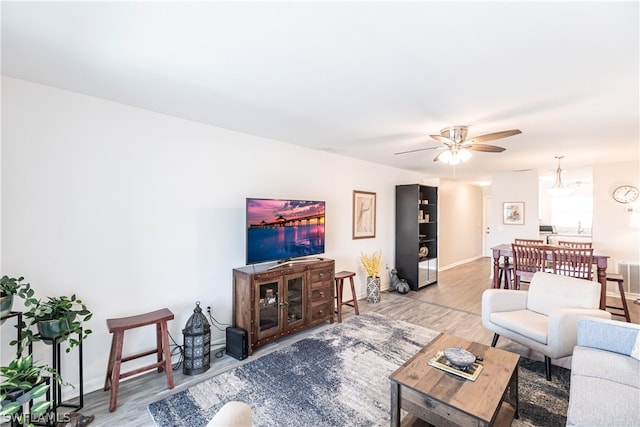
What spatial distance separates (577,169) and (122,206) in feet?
25.2

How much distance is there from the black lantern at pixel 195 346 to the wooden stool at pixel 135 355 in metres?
0.20

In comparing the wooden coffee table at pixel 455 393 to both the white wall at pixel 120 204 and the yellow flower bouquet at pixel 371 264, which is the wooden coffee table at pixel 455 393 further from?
the yellow flower bouquet at pixel 371 264

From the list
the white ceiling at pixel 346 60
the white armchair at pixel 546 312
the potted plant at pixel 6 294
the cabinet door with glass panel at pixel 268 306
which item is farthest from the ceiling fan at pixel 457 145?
the potted plant at pixel 6 294

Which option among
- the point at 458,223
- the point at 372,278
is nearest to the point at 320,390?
the point at 372,278

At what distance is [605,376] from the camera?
1753 millimetres

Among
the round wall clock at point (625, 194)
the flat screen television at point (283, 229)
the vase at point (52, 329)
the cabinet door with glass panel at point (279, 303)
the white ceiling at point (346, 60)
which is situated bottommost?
the cabinet door with glass panel at point (279, 303)

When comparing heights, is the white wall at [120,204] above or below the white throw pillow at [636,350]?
above

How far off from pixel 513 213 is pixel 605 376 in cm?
533

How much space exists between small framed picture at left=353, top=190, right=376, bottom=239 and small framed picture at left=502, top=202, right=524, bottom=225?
3396mm

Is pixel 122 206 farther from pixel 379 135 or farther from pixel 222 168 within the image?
pixel 379 135

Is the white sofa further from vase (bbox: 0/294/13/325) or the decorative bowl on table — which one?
vase (bbox: 0/294/13/325)

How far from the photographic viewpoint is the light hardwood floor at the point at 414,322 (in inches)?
84.4

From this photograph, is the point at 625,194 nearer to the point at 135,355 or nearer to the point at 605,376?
the point at 605,376

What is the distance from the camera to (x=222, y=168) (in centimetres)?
319
